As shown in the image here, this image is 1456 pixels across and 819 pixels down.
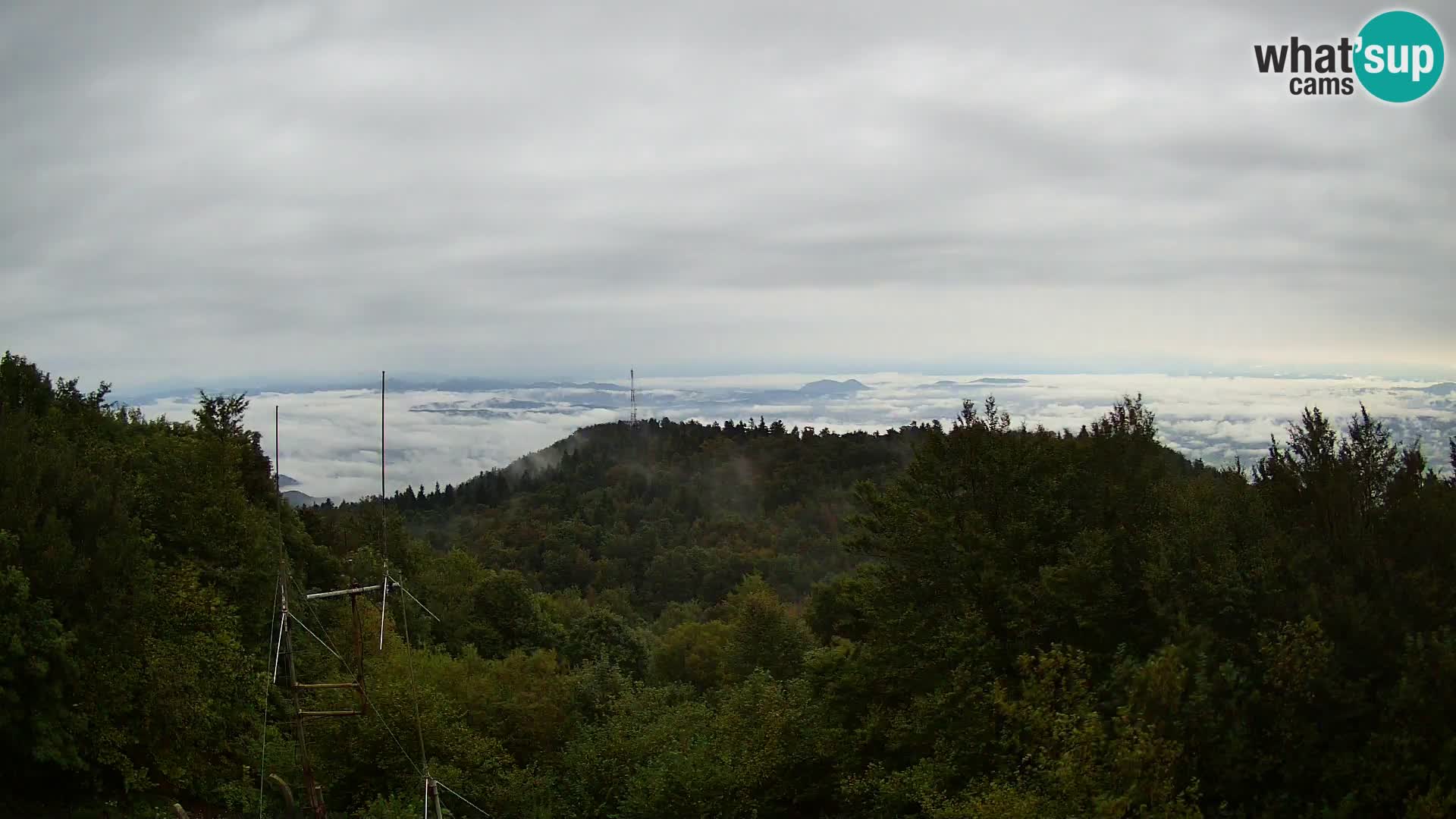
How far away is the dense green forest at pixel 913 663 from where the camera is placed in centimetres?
2080

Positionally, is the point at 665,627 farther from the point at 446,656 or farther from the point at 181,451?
the point at 181,451

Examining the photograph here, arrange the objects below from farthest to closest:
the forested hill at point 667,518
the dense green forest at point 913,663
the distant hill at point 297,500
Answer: the forested hill at point 667,518 → the distant hill at point 297,500 → the dense green forest at point 913,663

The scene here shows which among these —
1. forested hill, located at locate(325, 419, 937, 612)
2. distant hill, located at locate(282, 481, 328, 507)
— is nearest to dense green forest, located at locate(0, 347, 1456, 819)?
distant hill, located at locate(282, 481, 328, 507)

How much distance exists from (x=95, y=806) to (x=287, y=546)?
84.6 feet

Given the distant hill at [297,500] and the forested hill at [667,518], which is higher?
the distant hill at [297,500]

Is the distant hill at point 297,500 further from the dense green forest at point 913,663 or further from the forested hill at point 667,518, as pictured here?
the forested hill at point 667,518

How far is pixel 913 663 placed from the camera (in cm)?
3030

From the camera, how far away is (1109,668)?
85.1 feet

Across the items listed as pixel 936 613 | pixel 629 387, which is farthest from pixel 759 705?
pixel 629 387

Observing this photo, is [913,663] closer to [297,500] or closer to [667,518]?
[297,500]

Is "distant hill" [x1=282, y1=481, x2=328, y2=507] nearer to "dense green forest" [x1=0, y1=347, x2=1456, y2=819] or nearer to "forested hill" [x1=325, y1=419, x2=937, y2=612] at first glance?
"dense green forest" [x1=0, y1=347, x2=1456, y2=819]

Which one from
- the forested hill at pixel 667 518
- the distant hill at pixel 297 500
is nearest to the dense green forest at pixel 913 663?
the distant hill at pixel 297 500

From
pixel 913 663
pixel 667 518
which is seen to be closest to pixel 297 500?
pixel 913 663

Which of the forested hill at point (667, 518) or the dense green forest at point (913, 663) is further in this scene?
the forested hill at point (667, 518)
